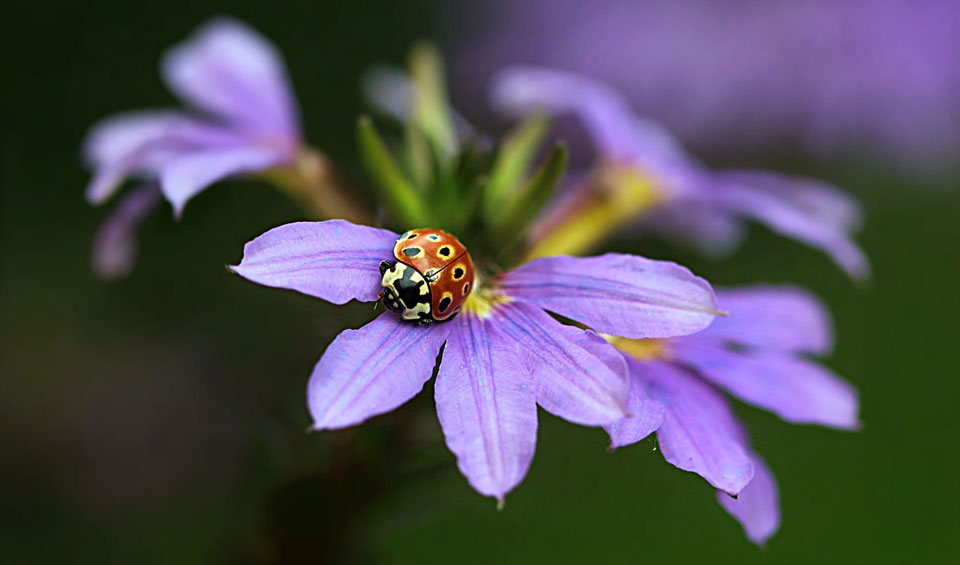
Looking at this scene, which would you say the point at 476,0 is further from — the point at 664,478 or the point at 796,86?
the point at 664,478

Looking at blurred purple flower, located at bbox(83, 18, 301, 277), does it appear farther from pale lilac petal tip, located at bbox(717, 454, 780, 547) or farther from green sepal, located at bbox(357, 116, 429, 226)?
pale lilac petal tip, located at bbox(717, 454, 780, 547)

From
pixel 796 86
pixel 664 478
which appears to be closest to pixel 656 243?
pixel 796 86

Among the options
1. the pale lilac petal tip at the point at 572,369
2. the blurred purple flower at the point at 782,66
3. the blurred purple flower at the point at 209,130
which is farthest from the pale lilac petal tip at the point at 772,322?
the blurred purple flower at the point at 782,66

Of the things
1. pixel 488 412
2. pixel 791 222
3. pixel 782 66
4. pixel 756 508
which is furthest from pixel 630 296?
pixel 782 66

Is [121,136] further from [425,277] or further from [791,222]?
[791,222]

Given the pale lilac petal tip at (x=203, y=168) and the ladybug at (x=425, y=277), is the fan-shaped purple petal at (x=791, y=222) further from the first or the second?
the pale lilac petal tip at (x=203, y=168)

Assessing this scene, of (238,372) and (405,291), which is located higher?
(405,291)
